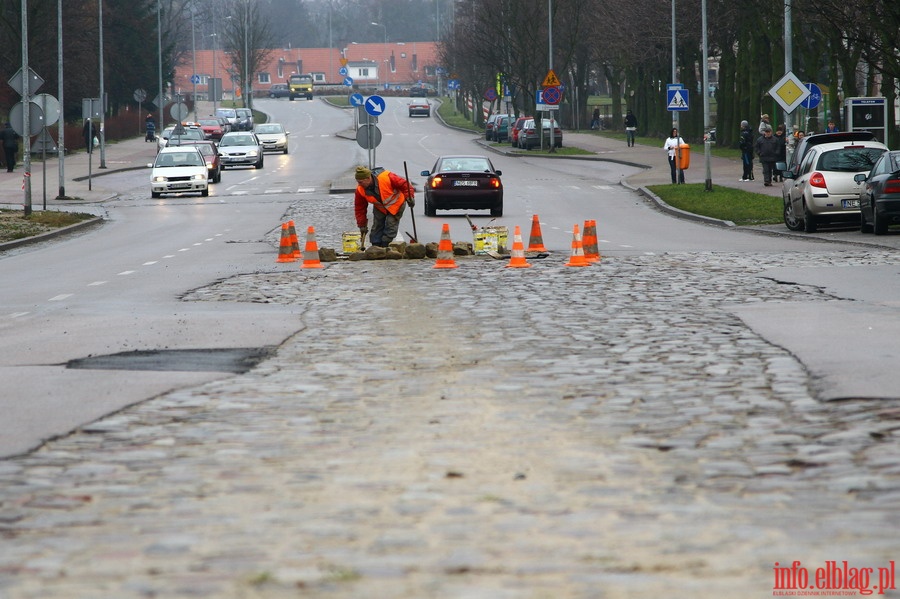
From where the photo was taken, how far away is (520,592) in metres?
4.92

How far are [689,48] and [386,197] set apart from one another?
51.3 metres

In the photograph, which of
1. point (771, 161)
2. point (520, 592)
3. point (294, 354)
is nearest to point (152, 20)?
point (771, 161)

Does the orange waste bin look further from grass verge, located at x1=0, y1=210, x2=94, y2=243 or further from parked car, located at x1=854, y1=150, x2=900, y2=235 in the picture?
parked car, located at x1=854, y1=150, x2=900, y2=235

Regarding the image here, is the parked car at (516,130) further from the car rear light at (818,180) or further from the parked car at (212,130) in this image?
the car rear light at (818,180)

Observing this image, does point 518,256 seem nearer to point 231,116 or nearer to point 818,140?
point 818,140

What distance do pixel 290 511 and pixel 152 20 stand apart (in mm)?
100413

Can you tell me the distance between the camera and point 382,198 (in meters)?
21.8

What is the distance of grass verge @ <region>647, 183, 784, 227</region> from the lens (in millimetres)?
31656

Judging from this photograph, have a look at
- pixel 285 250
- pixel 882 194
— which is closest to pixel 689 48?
pixel 882 194

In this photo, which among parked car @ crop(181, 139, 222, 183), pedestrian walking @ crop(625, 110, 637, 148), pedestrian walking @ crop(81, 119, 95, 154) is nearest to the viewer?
pedestrian walking @ crop(81, 119, 95, 154)

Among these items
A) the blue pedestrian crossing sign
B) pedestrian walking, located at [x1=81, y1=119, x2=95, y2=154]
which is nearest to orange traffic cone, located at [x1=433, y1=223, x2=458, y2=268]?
the blue pedestrian crossing sign

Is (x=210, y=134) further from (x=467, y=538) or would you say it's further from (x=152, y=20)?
(x=467, y=538)

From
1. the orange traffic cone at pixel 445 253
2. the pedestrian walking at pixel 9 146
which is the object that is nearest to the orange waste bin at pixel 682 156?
the orange traffic cone at pixel 445 253

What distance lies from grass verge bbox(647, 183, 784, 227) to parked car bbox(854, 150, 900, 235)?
5.09m
